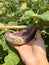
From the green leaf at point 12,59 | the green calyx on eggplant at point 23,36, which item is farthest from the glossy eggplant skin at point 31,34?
the green leaf at point 12,59

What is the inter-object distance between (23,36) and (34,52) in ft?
0.28

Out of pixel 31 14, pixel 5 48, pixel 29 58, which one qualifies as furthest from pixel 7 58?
pixel 31 14

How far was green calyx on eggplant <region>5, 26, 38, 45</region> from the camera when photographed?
3.85 ft

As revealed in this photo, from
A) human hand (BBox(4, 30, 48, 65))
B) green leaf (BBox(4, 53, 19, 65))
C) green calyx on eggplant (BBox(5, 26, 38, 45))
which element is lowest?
green leaf (BBox(4, 53, 19, 65))

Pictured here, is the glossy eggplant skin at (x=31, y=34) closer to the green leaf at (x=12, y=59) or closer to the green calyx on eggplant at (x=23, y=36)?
the green calyx on eggplant at (x=23, y=36)

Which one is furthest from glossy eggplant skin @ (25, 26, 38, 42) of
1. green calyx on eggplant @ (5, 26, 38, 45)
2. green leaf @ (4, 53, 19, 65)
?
green leaf @ (4, 53, 19, 65)

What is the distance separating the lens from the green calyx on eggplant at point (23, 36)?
1.17 m

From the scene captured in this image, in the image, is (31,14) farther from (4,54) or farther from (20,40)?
(4,54)

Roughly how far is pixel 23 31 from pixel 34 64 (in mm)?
153

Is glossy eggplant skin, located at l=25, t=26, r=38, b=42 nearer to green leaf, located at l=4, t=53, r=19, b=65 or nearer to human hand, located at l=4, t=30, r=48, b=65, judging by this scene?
human hand, located at l=4, t=30, r=48, b=65

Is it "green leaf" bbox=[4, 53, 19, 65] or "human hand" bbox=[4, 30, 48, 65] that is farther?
"green leaf" bbox=[4, 53, 19, 65]

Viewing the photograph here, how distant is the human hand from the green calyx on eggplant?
20 millimetres

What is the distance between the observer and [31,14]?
Result: 110cm

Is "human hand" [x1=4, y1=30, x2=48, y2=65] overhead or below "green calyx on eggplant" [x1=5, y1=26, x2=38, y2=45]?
below
